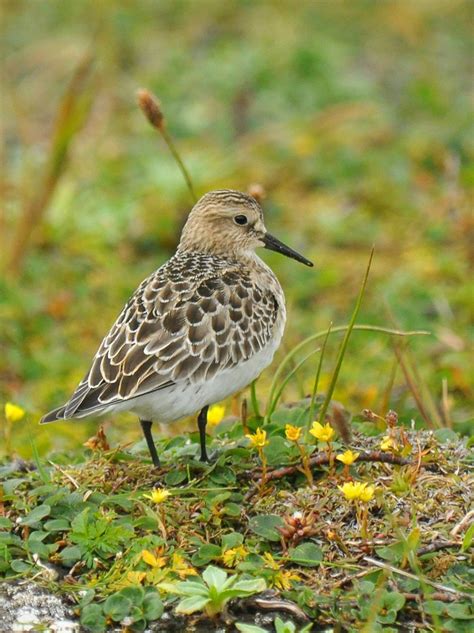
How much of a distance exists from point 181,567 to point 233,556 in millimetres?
207

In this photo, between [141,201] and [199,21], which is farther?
[199,21]

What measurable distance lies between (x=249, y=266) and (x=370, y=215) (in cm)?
417

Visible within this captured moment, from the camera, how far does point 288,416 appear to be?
18.1ft

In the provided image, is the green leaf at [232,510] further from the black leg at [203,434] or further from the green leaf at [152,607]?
the green leaf at [152,607]

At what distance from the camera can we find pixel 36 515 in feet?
15.3

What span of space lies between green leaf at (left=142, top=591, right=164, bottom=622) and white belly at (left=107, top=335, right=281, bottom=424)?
1.01m

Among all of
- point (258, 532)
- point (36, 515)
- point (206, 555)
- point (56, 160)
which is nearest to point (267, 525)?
point (258, 532)

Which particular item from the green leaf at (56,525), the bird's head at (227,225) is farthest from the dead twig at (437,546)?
the bird's head at (227,225)

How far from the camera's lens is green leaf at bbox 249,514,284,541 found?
457 centimetres

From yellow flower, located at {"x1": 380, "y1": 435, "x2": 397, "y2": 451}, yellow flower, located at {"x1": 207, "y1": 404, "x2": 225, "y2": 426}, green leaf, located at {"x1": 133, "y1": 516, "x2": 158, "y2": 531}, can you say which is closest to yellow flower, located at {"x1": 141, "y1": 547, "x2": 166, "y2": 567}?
green leaf, located at {"x1": 133, "y1": 516, "x2": 158, "y2": 531}

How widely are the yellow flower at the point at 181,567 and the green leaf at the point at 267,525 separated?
1.02 feet

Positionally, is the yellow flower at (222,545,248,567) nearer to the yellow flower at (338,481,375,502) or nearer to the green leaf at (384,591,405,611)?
the yellow flower at (338,481,375,502)

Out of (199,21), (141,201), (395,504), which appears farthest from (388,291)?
(199,21)

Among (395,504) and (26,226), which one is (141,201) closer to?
(26,226)
